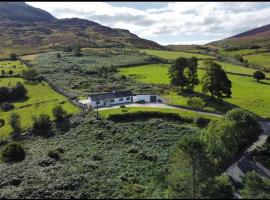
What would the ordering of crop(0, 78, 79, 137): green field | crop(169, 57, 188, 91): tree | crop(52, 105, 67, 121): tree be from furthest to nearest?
crop(169, 57, 188, 91): tree, crop(0, 78, 79, 137): green field, crop(52, 105, 67, 121): tree

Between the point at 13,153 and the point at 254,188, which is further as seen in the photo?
the point at 13,153

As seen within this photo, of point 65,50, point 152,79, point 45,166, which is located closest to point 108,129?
point 45,166

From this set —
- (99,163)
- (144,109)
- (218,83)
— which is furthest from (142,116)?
(99,163)

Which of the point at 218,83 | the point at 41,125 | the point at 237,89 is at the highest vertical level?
the point at 218,83

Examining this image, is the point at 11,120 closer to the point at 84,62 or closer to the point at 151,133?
the point at 151,133

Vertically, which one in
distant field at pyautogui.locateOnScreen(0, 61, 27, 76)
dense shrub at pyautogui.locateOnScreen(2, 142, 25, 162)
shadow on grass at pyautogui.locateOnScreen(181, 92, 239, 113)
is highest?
distant field at pyautogui.locateOnScreen(0, 61, 27, 76)

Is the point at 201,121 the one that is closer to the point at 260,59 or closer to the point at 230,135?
the point at 230,135

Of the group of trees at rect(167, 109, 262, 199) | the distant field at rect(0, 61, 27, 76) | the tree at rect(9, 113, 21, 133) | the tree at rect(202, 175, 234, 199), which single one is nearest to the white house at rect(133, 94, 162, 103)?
the tree at rect(9, 113, 21, 133)

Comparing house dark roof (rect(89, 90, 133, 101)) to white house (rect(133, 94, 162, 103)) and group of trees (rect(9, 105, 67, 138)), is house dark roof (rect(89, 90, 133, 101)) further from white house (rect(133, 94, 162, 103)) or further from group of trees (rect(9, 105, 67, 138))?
group of trees (rect(9, 105, 67, 138))
